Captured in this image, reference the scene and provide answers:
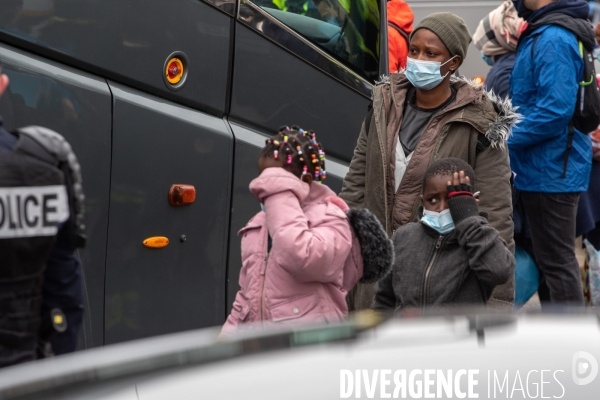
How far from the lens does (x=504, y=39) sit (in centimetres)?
573

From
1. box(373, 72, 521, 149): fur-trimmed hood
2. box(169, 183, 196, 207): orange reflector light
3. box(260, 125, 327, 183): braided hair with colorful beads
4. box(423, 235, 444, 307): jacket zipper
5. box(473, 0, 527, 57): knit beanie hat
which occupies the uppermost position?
box(473, 0, 527, 57): knit beanie hat

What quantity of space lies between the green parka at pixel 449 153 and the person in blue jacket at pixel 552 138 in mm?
983

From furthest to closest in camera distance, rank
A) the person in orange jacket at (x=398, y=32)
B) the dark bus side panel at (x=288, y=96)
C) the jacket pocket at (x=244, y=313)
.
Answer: the person in orange jacket at (x=398, y=32), the dark bus side panel at (x=288, y=96), the jacket pocket at (x=244, y=313)

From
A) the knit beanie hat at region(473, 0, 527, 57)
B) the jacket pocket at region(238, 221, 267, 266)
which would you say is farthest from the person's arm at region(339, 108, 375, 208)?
the knit beanie hat at region(473, 0, 527, 57)

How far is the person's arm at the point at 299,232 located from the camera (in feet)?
9.34

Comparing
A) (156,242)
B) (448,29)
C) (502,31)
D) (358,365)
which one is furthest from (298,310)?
(502,31)

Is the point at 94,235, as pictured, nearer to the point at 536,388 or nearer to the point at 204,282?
the point at 204,282

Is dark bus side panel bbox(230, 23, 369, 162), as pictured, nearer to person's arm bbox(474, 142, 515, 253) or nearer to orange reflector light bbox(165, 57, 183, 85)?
orange reflector light bbox(165, 57, 183, 85)

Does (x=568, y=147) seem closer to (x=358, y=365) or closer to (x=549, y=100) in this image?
(x=549, y=100)

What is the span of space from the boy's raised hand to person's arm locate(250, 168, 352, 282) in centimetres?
43

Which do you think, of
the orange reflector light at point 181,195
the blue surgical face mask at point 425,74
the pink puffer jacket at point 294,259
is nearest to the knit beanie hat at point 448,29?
the blue surgical face mask at point 425,74

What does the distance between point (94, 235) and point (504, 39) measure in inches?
131

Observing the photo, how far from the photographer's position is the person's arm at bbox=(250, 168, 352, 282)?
2.85m

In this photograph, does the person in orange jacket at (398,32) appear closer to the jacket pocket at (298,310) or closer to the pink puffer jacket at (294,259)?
the pink puffer jacket at (294,259)
